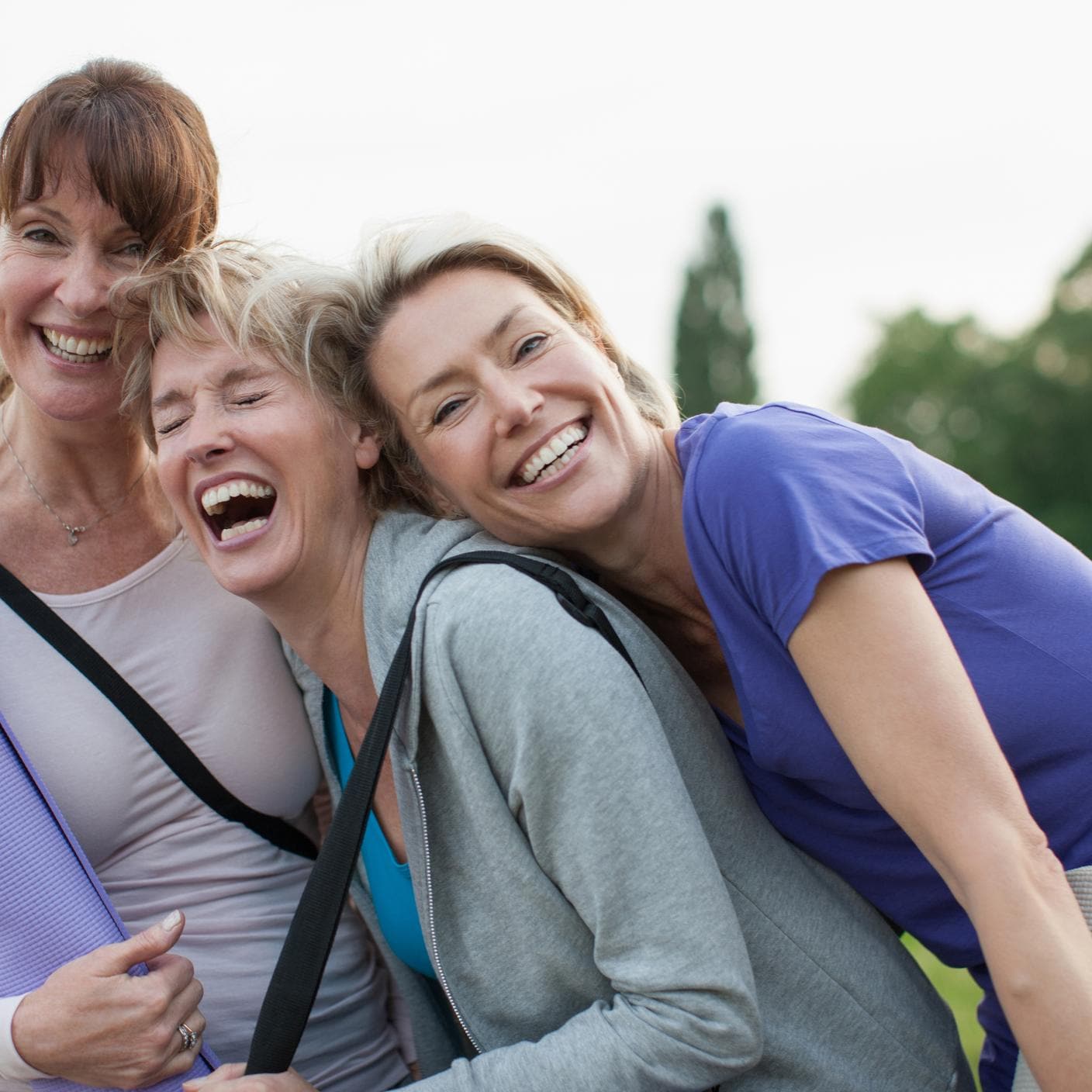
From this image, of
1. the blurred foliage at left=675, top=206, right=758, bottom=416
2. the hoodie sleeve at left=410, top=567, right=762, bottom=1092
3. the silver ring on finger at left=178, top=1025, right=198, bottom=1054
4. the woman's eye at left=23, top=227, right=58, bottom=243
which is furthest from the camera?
the blurred foliage at left=675, top=206, right=758, bottom=416

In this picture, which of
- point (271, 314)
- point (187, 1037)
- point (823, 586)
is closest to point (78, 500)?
point (271, 314)

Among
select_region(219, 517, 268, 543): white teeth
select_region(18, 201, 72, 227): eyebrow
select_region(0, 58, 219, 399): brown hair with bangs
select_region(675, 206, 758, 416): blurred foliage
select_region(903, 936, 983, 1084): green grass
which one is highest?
select_region(0, 58, 219, 399): brown hair with bangs

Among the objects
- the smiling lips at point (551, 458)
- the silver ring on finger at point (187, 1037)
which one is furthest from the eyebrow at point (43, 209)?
the silver ring on finger at point (187, 1037)

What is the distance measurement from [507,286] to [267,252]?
66 cm

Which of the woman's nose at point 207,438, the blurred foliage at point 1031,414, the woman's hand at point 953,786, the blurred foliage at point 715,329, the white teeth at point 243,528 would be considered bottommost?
the blurred foliage at point 1031,414

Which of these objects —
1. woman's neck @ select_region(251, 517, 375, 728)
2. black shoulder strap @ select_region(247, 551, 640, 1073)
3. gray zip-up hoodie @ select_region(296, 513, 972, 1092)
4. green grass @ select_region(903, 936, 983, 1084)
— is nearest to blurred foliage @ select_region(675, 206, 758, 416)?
green grass @ select_region(903, 936, 983, 1084)

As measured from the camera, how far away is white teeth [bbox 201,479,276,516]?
8.69ft

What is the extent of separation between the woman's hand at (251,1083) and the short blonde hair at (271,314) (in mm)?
1199

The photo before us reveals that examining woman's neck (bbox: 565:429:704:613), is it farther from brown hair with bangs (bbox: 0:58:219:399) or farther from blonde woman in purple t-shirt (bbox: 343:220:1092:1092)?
brown hair with bangs (bbox: 0:58:219:399)

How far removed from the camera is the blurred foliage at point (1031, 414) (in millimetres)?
40281

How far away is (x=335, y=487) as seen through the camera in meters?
2.69

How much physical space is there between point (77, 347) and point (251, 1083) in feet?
5.73

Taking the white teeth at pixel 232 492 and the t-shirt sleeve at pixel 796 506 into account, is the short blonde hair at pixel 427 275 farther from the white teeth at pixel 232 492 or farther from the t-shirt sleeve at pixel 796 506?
the t-shirt sleeve at pixel 796 506

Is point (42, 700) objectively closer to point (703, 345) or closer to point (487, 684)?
point (487, 684)
